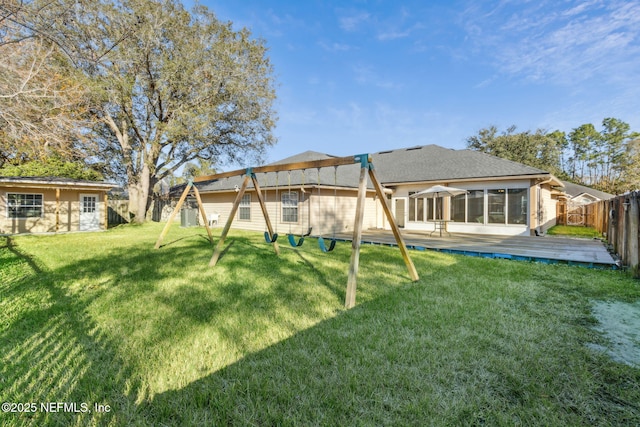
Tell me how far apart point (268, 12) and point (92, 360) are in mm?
16098

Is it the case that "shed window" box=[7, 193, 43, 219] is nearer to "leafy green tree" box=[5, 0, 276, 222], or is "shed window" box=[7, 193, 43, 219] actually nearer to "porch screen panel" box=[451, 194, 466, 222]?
"leafy green tree" box=[5, 0, 276, 222]

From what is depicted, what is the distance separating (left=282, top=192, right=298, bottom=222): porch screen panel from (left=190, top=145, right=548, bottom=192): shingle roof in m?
0.53

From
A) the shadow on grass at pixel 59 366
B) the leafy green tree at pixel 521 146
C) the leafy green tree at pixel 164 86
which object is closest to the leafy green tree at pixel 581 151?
the leafy green tree at pixel 521 146

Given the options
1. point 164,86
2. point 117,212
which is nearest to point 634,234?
point 164,86

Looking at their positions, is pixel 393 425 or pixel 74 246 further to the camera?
pixel 74 246

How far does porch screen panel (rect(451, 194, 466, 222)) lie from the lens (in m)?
12.6

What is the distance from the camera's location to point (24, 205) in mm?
13203

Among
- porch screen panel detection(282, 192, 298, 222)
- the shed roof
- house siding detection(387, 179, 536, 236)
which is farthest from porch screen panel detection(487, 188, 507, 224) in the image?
the shed roof

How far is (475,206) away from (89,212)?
63.4 ft

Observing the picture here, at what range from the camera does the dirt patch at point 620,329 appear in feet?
8.74

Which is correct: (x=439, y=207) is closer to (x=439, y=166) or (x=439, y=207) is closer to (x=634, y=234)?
(x=439, y=166)

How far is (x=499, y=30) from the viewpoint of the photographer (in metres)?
11.5

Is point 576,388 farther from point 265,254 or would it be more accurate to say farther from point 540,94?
point 540,94

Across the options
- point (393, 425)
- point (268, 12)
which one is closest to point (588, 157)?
point (268, 12)
